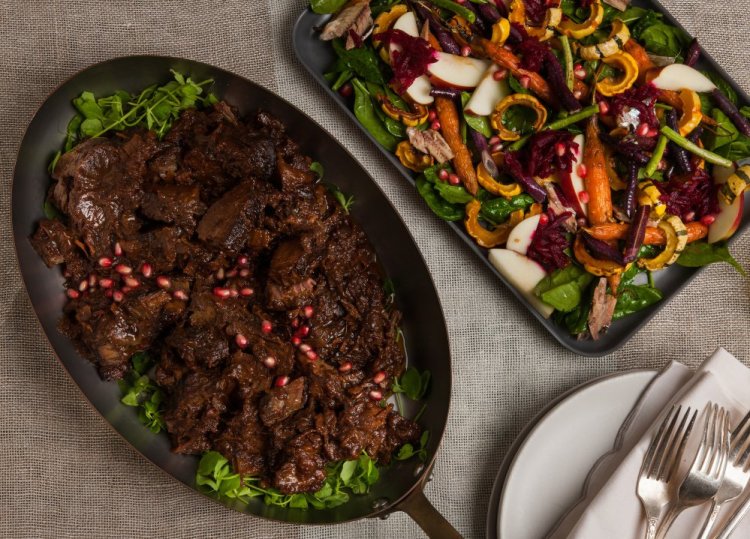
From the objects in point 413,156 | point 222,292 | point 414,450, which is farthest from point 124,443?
point 413,156

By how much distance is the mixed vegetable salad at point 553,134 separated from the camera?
383 cm

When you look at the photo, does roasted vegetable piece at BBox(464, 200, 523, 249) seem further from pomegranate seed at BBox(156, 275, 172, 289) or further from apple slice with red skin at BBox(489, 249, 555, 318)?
pomegranate seed at BBox(156, 275, 172, 289)

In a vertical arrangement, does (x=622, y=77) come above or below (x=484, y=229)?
above

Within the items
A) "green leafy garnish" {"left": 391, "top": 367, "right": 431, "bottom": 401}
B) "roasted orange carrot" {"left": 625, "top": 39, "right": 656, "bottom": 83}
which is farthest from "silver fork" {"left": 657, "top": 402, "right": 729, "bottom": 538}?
"roasted orange carrot" {"left": 625, "top": 39, "right": 656, "bottom": 83}

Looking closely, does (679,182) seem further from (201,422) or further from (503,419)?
(201,422)

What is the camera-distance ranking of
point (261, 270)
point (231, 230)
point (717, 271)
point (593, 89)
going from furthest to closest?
point (717, 271)
point (593, 89)
point (261, 270)
point (231, 230)

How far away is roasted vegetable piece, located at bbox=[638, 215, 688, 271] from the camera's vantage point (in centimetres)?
386

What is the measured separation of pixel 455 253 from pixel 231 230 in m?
1.45

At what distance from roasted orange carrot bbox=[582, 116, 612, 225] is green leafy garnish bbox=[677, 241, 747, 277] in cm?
56

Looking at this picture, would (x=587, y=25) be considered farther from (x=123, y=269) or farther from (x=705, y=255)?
(x=123, y=269)

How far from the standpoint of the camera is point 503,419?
4.08 m

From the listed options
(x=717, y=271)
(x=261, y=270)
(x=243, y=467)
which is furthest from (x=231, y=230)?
(x=717, y=271)

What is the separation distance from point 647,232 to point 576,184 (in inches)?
20.0

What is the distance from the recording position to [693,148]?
12.8 feet
